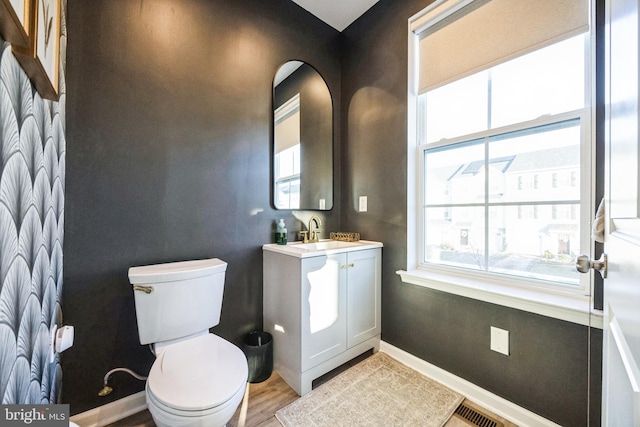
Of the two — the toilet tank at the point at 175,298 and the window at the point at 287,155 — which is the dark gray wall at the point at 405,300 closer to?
the window at the point at 287,155

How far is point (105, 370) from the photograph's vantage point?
4.34ft

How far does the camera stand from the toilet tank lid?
1220 mm

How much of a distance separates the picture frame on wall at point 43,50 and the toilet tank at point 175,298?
0.83m

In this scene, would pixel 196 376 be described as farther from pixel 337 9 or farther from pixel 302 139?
pixel 337 9

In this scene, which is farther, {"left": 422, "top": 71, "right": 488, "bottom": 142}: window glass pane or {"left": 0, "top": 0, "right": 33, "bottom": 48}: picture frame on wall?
{"left": 422, "top": 71, "right": 488, "bottom": 142}: window glass pane

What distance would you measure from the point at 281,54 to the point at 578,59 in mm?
1818

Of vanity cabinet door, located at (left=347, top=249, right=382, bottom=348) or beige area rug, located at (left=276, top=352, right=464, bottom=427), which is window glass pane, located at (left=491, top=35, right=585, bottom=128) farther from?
beige area rug, located at (left=276, top=352, right=464, bottom=427)

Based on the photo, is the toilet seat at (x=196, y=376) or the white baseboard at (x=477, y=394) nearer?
the toilet seat at (x=196, y=376)

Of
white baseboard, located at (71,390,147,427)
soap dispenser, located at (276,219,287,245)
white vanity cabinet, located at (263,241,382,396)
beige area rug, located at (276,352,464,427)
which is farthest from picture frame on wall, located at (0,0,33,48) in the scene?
beige area rug, located at (276,352,464,427)

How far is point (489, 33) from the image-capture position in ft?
4.81

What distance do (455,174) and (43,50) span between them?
2.01 meters

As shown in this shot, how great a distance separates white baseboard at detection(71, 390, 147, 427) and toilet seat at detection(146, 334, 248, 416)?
44cm

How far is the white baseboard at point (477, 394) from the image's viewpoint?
1.28m

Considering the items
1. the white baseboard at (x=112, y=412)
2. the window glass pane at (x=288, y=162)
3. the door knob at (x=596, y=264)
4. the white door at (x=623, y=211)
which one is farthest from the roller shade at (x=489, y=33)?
the white baseboard at (x=112, y=412)
